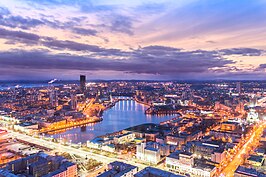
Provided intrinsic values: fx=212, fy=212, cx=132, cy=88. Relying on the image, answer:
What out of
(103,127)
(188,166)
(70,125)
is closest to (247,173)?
(188,166)

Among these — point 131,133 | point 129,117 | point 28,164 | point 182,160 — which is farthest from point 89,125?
point 182,160

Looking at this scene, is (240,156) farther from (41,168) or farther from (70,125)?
(70,125)

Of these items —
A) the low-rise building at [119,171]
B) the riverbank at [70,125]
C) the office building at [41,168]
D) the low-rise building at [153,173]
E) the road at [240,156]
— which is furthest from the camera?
the riverbank at [70,125]

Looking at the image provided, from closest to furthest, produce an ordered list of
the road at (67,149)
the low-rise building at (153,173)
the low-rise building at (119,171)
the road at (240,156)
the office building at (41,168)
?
1. the low-rise building at (153,173)
2. the low-rise building at (119,171)
3. the office building at (41,168)
4. the road at (240,156)
5. the road at (67,149)

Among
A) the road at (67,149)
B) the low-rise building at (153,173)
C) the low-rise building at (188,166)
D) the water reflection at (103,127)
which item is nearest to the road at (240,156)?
the low-rise building at (188,166)

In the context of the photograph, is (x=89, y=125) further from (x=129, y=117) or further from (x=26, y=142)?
(x=26, y=142)

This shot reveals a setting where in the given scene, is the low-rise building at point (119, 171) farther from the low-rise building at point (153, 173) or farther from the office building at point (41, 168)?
the office building at point (41, 168)

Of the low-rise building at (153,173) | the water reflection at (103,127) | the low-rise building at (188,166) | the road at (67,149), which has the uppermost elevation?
the low-rise building at (153,173)

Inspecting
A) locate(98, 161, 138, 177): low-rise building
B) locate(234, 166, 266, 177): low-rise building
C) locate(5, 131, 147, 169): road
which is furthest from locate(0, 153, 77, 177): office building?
locate(234, 166, 266, 177): low-rise building

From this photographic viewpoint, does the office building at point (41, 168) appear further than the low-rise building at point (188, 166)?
No
